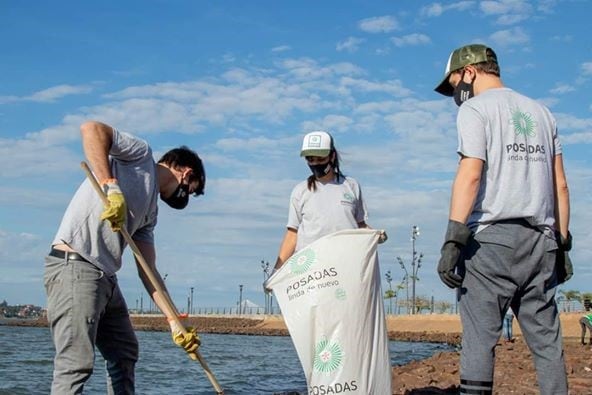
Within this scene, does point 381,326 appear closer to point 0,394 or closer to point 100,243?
point 100,243

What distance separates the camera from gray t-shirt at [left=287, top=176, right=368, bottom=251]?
5145 millimetres

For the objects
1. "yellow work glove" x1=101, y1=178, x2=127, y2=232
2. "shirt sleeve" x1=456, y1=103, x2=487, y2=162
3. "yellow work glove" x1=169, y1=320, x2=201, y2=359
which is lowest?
"yellow work glove" x1=169, y1=320, x2=201, y2=359

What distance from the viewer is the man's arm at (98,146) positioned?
3.63 meters

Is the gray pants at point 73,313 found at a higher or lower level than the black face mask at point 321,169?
lower

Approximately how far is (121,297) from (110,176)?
827 millimetres

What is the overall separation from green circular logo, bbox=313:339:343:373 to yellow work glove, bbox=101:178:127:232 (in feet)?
4.89

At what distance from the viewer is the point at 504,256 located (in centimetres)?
335

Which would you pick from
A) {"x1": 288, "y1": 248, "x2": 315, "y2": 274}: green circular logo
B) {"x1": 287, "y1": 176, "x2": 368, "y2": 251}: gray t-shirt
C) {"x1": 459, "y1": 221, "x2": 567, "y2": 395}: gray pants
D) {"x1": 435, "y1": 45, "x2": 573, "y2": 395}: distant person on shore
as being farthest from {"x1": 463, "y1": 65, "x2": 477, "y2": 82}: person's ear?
{"x1": 287, "y1": 176, "x2": 368, "y2": 251}: gray t-shirt

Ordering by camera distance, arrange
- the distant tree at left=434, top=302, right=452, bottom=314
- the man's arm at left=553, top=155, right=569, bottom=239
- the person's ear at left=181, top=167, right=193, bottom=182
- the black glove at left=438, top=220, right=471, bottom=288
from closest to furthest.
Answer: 1. the black glove at left=438, top=220, right=471, bottom=288
2. the man's arm at left=553, top=155, right=569, bottom=239
3. the person's ear at left=181, top=167, right=193, bottom=182
4. the distant tree at left=434, top=302, right=452, bottom=314

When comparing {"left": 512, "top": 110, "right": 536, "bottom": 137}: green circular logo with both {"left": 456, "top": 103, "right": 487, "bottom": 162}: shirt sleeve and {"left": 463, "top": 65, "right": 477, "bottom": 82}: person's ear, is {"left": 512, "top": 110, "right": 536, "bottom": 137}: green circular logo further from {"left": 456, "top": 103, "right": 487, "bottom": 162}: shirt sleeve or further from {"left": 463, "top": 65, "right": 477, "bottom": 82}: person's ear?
{"left": 463, "top": 65, "right": 477, "bottom": 82}: person's ear

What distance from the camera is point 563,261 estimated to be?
143 inches

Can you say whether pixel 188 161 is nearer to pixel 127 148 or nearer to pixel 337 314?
pixel 127 148

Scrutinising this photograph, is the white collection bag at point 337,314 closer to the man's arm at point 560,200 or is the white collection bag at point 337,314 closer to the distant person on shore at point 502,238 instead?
the distant person on shore at point 502,238

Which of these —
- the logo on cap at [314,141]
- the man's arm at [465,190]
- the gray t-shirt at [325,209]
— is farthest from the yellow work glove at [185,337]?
the man's arm at [465,190]
